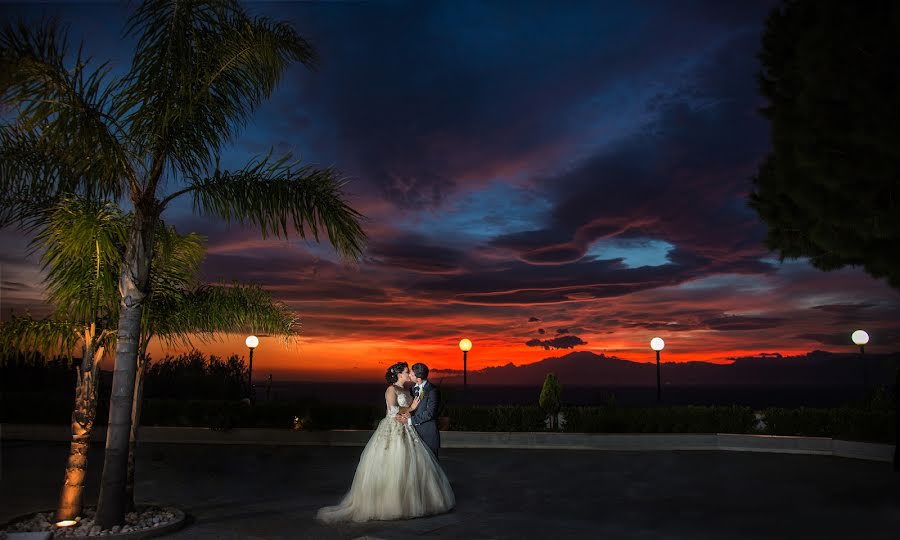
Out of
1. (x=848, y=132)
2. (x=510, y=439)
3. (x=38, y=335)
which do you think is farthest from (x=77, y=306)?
(x=510, y=439)

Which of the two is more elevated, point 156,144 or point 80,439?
point 156,144

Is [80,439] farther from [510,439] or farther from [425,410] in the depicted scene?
[510,439]

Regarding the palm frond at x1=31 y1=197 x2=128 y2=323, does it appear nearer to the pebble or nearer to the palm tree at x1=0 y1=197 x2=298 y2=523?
the palm tree at x1=0 y1=197 x2=298 y2=523

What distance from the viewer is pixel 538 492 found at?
1280 centimetres

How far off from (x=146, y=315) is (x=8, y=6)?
4.44m

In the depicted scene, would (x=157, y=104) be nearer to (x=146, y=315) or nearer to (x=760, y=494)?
(x=146, y=315)

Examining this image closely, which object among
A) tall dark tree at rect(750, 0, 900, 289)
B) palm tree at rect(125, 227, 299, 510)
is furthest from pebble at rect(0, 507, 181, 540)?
tall dark tree at rect(750, 0, 900, 289)

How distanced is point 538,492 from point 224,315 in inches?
247

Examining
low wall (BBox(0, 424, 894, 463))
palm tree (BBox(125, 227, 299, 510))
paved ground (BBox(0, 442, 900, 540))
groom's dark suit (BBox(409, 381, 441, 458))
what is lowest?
paved ground (BBox(0, 442, 900, 540))

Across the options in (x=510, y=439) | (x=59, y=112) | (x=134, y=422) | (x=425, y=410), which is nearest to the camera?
(x=59, y=112)

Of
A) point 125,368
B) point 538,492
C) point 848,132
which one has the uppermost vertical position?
point 848,132

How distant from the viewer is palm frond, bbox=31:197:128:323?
29.8 ft

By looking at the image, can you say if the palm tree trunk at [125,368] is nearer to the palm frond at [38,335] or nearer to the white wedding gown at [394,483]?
the palm frond at [38,335]

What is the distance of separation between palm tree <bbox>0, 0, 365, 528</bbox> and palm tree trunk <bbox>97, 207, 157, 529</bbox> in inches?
0.5
